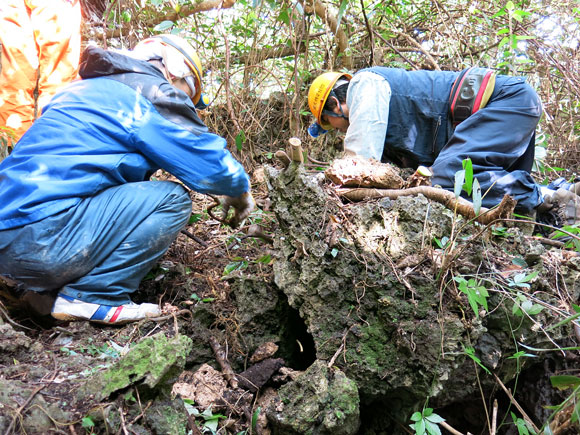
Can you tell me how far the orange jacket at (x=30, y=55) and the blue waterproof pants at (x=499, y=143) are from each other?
3.01 m

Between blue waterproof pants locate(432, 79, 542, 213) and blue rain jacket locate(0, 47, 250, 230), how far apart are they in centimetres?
176

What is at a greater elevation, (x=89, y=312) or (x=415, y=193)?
(x=415, y=193)

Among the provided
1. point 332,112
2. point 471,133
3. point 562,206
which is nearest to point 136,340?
point 332,112

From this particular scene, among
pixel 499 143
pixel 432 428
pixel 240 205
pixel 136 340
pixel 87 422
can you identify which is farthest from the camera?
pixel 499 143

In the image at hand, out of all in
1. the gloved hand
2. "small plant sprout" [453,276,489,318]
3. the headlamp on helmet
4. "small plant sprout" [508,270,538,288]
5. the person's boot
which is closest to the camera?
"small plant sprout" [453,276,489,318]

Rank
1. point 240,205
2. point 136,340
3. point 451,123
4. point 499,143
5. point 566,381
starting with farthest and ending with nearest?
point 451,123 < point 499,143 < point 240,205 < point 136,340 < point 566,381

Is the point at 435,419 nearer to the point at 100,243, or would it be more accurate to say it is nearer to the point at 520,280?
the point at 520,280

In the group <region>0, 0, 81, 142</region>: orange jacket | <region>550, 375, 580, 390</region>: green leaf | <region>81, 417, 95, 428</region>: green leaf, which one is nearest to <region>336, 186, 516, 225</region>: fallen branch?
<region>550, 375, 580, 390</region>: green leaf

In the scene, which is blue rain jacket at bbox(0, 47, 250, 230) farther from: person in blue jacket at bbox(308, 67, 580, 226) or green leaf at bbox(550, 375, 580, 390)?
green leaf at bbox(550, 375, 580, 390)

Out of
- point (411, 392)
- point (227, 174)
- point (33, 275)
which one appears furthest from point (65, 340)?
point (411, 392)

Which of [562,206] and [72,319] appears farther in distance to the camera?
[562,206]

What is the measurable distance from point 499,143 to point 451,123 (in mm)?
442

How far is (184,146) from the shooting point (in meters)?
2.36

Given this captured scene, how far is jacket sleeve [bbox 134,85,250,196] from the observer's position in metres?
2.31
